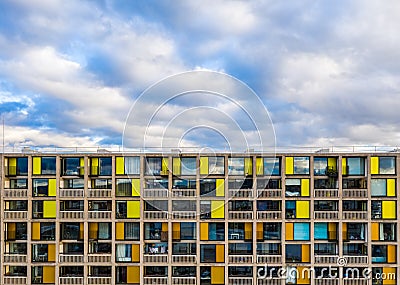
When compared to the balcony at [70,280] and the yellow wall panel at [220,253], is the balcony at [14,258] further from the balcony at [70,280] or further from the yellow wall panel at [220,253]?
the yellow wall panel at [220,253]

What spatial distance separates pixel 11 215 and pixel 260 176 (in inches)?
897

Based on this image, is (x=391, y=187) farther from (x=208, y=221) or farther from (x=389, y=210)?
(x=208, y=221)

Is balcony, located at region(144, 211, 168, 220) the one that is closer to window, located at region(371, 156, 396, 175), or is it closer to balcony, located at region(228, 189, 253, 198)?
balcony, located at region(228, 189, 253, 198)

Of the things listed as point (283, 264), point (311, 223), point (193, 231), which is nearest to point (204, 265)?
point (193, 231)

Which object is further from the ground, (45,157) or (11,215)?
(45,157)

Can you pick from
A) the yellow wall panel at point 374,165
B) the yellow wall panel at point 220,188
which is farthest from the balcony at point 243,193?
the yellow wall panel at point 374,165

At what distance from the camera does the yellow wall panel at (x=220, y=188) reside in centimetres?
4369

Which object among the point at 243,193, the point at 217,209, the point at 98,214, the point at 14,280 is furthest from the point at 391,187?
the point at 14,280

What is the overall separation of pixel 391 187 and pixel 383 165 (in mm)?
2081

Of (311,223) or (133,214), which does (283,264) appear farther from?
(133,214)

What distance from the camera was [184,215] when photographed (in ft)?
142

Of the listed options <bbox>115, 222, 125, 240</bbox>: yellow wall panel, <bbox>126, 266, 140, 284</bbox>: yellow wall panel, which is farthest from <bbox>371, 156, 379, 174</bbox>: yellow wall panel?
<bbox>115, 222, 125, 240</bbox>: yellow wall panel

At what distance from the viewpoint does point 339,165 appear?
43.5 meters

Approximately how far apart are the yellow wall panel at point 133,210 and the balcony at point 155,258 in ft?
11.9
